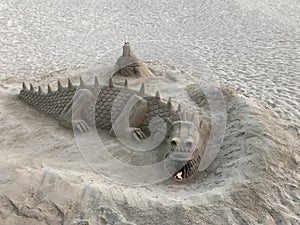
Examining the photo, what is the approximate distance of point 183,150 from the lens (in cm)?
333

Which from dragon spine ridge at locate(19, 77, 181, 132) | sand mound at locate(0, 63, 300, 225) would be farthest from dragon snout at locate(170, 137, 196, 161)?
dragon spine ridge at locate(19, 77, 181, 132)

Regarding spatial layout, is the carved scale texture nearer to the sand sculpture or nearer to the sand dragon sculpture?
the sand dragon sculpture

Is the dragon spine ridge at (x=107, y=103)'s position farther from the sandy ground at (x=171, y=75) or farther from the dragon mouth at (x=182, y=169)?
the dragon mouth at (x=182, y=169)

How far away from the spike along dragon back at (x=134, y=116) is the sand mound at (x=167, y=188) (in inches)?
7.3

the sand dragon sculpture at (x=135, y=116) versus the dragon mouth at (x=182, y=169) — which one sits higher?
the sand dragon sculpture at (x=135, y=116)

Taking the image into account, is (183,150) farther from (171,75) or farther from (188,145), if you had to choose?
(171,75)

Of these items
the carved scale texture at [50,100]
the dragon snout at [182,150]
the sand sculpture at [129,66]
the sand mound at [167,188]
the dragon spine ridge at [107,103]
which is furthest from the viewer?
the sand sculpture at [129,66]

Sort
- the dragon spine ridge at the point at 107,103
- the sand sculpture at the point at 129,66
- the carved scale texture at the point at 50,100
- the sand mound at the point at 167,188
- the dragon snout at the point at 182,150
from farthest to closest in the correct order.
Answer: the sand sculpture at the point at 129,66 < the carved scale texture at the point at 50,100 < the dragon spine ridge at the point at 107,103 < the dragon snout at the point at 182,150 < the sand mound at the point at 167,188

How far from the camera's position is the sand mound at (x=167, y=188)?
2867mm

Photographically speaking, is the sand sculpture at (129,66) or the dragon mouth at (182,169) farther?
the sand sculpture at (129,66)

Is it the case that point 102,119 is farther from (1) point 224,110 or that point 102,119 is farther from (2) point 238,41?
(2) point 238,41

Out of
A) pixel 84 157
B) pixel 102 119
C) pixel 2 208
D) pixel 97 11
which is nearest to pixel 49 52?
pixel 97 11

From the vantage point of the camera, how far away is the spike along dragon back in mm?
3393

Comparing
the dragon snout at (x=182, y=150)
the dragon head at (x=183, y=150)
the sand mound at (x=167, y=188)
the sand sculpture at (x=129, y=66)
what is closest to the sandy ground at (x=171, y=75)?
the sand mound at (x=167, y=188)
